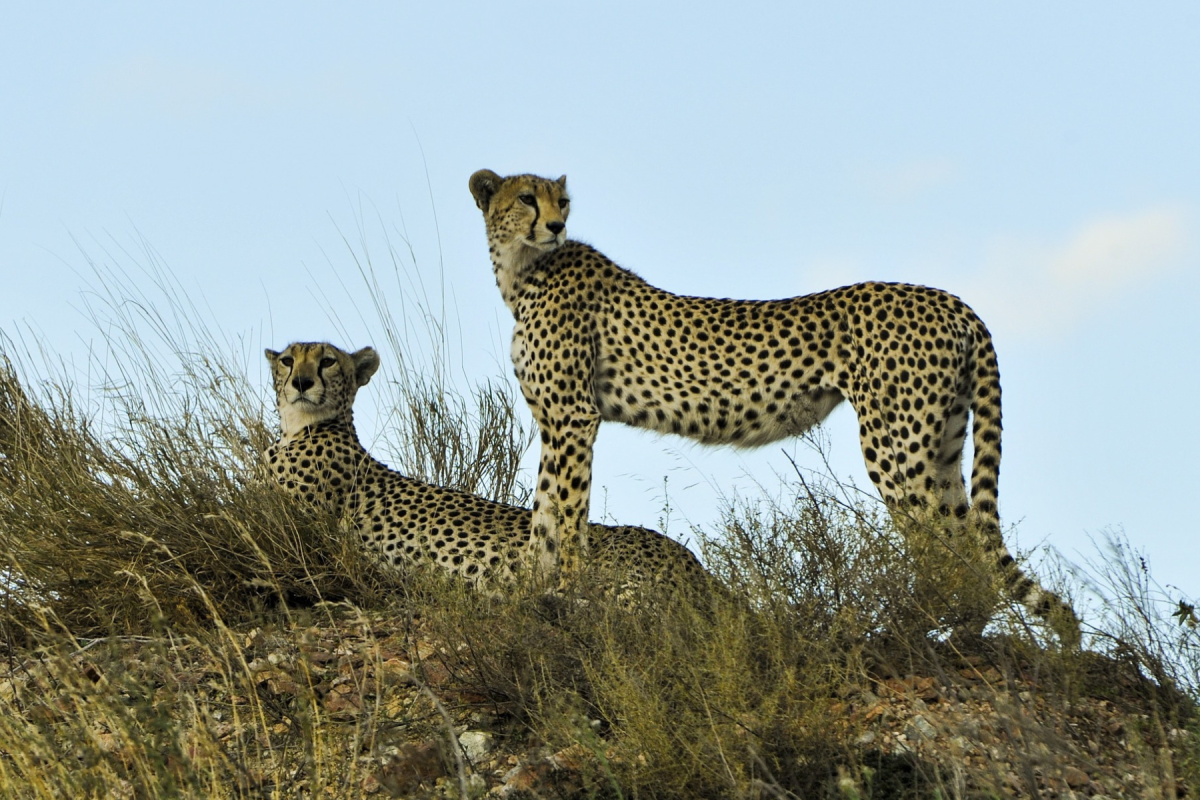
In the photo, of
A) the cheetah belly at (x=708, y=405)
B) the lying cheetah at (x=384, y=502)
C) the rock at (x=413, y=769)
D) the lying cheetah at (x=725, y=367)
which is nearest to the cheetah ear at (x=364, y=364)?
the lying cheetah at (x=384, y=502)

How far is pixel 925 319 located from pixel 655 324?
3.83 ft

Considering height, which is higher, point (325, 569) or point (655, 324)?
point (655, 324)

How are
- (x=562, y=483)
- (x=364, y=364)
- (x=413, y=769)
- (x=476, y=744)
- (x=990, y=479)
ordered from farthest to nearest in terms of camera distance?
(x=364, y=364)
(x=562, y=483)
(x=990, y=479)
(x=476, y=744)
(x=413, y=769)

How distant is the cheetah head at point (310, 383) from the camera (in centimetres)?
659

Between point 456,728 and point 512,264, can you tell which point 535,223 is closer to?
point 512,264

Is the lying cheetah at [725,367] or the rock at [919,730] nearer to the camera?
the rock at [919,730]

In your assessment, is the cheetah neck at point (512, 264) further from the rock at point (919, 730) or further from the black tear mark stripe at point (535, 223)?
the rock at point (919, 730)

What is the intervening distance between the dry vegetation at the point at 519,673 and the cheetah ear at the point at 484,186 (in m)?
1.59

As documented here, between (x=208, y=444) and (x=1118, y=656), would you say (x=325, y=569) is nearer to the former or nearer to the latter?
(x=208, y=444)

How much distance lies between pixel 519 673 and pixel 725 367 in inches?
76.3

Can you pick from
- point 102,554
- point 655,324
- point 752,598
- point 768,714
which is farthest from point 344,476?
point 768,714

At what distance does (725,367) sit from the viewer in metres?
6.09

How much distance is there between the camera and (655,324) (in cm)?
629

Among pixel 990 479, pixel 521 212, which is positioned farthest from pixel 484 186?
pixel 990 479
